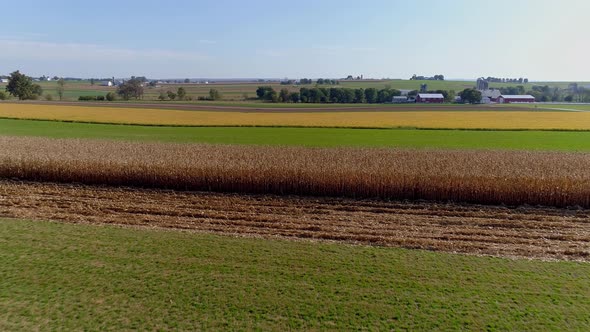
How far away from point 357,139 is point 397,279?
78.1 feet

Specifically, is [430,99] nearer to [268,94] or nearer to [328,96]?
[328,96]

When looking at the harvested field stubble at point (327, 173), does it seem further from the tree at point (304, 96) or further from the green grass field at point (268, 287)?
the tree at point (304, 96)

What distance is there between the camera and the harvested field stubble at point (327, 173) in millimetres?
14539

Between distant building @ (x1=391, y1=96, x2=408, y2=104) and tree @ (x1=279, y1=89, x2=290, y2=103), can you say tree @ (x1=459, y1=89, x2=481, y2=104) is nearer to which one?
distant building @ (x1=391, y1=96, x2=408, y2=104)

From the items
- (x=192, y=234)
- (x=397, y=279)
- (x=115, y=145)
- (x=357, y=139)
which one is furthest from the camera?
(x=357, y=139)

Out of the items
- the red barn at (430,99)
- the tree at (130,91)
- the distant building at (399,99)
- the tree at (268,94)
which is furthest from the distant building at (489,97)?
→ the tree at (130,91)

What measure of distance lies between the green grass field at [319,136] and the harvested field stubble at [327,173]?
7.17 metres

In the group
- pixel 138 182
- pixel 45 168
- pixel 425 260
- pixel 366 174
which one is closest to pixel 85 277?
pixel 425 260

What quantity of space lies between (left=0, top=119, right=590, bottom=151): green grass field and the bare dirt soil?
1365cm

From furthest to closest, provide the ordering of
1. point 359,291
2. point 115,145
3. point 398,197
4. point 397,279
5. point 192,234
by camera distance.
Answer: point 115,145 → point 398,197 → point 192,234 → point 397,279 → point 359,291

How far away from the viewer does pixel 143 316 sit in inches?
258

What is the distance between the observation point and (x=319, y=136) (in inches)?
1296

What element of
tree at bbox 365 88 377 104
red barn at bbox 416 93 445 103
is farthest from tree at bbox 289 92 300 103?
red barn at bbox 416 93 445 103

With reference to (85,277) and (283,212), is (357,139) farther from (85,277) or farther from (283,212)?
(85,277)
